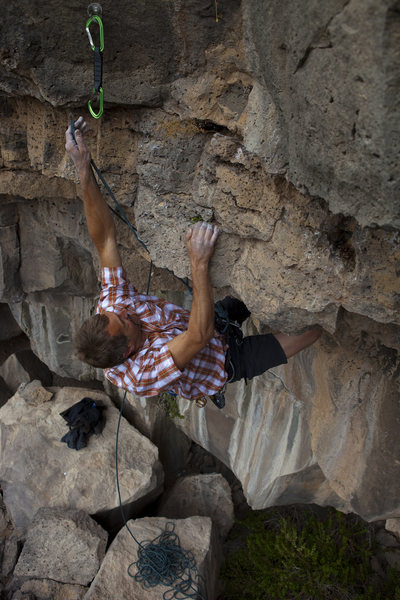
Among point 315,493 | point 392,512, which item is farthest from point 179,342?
point 315,493

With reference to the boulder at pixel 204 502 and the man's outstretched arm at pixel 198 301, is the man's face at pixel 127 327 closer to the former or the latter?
the man's outstretched arm at pixel 198 301

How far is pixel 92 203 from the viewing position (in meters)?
2.31

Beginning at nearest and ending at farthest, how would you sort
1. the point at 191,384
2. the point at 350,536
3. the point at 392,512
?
the point at 191,384
the point at 392,512
the point at 350,536

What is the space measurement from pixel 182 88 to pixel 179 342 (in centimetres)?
125

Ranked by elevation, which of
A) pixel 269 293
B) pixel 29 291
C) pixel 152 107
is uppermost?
pixel 152 107

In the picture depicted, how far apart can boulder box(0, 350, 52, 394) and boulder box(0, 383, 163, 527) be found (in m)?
1.11

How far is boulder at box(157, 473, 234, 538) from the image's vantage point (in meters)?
4.93

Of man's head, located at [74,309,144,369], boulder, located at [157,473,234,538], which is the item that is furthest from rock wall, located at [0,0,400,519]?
boulder, located at [157,473,234,538]

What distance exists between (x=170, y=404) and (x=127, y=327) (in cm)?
282

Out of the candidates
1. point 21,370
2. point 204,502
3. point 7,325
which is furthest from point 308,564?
point 7,325

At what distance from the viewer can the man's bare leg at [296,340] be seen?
8.05 feet

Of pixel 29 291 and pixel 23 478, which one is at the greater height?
pixel 29 291

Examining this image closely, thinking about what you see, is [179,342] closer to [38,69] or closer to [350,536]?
[38,69]

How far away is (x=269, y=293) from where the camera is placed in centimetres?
205
